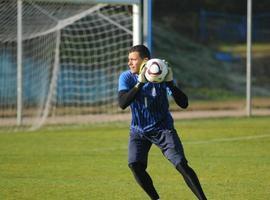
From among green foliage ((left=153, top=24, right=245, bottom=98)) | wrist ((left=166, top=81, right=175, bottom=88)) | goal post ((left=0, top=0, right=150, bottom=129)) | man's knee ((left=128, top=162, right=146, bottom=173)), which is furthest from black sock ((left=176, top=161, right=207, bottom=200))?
green foliage ((left=153, top=24, right=245, bottom=98))

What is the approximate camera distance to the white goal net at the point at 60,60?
21.8 meters

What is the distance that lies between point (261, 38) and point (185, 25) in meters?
4.34

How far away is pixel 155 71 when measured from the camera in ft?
30.6

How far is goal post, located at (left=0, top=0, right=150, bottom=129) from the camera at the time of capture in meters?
21.7

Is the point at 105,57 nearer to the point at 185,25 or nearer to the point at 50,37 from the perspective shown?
the point at 50,37

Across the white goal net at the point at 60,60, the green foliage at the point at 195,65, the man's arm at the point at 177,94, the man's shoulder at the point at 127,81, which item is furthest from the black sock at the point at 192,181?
the green foliage at the point at 195,65

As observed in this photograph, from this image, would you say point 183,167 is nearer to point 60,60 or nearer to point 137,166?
point 137,166

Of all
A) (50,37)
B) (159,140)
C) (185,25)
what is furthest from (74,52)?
(185,25)

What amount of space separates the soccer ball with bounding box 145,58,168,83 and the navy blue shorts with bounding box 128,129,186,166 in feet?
2.51

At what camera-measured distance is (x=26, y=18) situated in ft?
72.5

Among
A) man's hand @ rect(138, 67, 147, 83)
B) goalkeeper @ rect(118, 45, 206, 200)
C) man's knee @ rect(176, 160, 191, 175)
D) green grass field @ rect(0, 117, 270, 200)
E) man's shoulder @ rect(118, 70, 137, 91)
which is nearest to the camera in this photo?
man's hand @ rect(138, 67, 147, 83)

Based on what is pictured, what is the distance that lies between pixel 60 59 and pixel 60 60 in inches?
3.8

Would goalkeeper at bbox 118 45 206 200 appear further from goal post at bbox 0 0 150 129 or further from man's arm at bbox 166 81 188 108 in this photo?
goal post at bbox 0 0 150 129

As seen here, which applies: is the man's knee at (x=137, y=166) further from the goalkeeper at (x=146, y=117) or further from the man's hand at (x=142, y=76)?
the man's hand at (x=142, y=76)
